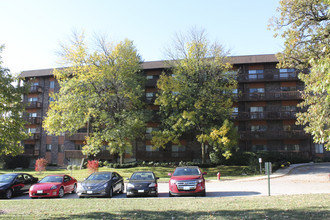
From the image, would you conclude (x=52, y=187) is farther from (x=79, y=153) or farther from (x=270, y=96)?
(x=270, y=96)

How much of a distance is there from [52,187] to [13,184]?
2813 mm

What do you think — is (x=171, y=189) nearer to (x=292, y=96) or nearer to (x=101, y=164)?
(x=101, y=164)

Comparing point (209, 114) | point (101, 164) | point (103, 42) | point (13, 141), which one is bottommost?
point (101, 164)

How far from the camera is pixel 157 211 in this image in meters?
9.07

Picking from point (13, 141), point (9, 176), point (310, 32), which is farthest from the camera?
point (310, 32)

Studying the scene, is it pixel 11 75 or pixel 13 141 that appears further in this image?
pixel 11 75

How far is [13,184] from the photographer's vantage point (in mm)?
15688

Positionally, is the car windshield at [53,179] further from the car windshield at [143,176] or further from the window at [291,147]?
the window at [291,147]

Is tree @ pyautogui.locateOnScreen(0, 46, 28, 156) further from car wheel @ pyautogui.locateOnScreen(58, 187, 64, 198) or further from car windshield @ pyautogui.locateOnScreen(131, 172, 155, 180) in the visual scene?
car windshield @ pyautogui.locateOnScreen(131, 172, 155, 180)

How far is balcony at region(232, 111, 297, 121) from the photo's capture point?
3797 cm

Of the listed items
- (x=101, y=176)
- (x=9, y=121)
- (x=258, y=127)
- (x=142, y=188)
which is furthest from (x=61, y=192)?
(x=258, y=127)

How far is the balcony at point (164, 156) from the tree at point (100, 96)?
7.76 metres

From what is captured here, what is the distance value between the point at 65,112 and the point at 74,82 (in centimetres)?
354

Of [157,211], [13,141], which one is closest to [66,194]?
[13,141]
